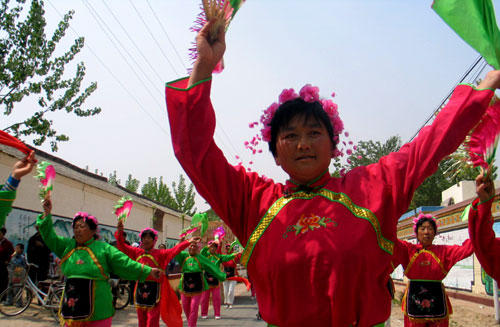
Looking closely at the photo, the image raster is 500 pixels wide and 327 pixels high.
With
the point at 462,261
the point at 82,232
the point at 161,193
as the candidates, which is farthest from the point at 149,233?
the point at 161,193

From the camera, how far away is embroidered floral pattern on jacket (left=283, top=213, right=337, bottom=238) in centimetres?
223

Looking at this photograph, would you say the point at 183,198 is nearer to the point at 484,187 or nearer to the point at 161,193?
the point at 161,193

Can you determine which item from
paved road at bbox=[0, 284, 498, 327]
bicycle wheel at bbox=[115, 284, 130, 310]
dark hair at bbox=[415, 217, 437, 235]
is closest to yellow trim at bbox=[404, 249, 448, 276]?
dark hair at bbox=[415, 217, 437, 235]

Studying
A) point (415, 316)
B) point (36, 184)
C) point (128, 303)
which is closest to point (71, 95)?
point (36, 184)

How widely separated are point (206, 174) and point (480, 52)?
1535mm

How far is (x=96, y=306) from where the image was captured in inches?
239

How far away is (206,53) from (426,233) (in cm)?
642

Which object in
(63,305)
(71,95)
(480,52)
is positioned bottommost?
(63,305)

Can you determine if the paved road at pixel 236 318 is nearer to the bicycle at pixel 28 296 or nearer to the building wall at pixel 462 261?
the bicycle at pixel 28 296

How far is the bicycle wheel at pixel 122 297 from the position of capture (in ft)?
47.1

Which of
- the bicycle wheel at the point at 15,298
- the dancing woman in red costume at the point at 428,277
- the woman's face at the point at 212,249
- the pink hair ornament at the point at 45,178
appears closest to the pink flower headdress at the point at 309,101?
the pink hair ornament at the point at 45,178

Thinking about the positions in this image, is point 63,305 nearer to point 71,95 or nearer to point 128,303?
point 71,95

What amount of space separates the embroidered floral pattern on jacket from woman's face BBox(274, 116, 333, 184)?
26 centimetres

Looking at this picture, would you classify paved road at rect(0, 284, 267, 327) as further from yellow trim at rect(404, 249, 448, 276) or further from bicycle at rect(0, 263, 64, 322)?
yellow trim at rect(404, 249, 448, 276)
